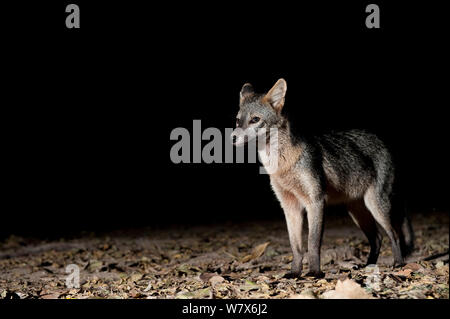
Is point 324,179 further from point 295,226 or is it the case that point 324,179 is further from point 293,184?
point 295,226

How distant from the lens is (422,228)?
10664 mm

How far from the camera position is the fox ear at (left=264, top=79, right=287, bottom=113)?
6.32 meters

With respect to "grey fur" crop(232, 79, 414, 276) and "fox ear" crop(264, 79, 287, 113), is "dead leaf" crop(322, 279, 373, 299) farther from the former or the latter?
"fox ear" crop(264, 79, 287, 113)

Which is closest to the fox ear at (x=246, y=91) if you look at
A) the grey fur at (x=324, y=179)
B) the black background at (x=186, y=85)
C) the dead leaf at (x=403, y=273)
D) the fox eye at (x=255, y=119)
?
the grey fur at (x=324, y=179)

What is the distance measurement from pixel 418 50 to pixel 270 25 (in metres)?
6.90

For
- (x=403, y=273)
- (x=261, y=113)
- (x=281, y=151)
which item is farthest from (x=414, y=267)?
(x=261, y=113)

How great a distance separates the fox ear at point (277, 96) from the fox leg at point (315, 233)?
1351 mm

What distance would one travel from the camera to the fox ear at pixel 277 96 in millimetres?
6320

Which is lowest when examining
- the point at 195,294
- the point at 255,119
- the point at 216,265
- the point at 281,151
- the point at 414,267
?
the point at 216,265

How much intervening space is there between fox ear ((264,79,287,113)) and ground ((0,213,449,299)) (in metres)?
2.20

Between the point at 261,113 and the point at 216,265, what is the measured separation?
2.65 m

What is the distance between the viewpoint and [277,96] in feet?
20.9

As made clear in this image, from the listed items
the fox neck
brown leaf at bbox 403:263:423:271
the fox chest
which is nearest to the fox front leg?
the fox chest

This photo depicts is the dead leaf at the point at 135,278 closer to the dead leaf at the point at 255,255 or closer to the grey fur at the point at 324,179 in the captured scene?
the dead leaf at the point at 255,255
